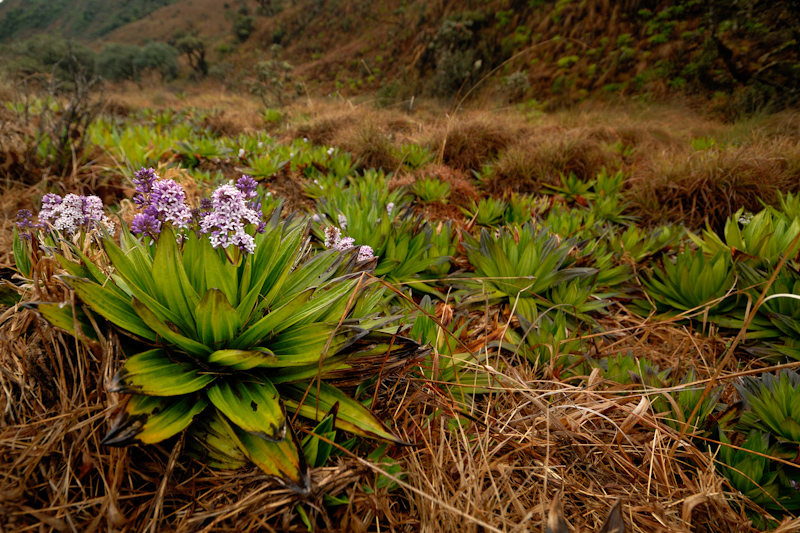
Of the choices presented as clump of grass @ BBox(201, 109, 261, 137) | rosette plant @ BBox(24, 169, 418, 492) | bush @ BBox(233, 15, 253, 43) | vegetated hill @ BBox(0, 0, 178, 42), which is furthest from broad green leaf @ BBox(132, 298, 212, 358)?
A: vegetated hill @ BBox(0, 0, 178, 42)

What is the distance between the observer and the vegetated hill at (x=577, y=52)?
29.2ft

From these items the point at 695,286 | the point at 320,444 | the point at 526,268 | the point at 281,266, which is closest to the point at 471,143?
the point at 526,268

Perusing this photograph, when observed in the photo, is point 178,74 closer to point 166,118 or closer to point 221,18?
point 221,18

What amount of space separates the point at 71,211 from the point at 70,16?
7323 centimetres

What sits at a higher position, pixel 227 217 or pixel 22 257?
pixel 227 217

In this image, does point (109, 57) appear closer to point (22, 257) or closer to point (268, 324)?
point (22, 257)

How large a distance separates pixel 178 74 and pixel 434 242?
108ft

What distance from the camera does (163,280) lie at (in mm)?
1244

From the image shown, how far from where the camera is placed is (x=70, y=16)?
50.1m

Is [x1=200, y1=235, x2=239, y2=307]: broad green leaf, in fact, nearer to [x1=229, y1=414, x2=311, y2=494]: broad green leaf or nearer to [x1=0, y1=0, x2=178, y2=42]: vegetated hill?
[x1=229, y1=414, x2=311, y2=494]: broad green leaf

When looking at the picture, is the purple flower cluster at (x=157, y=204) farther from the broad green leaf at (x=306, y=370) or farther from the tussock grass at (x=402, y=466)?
the broad green leaf at (x=306, y=370)

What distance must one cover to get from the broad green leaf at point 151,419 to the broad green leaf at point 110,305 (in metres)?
0.25

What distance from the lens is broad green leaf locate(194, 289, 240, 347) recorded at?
112 cm

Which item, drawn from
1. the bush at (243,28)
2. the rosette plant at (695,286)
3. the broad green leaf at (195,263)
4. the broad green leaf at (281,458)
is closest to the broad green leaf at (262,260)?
the broad green leaf at (195,263)
